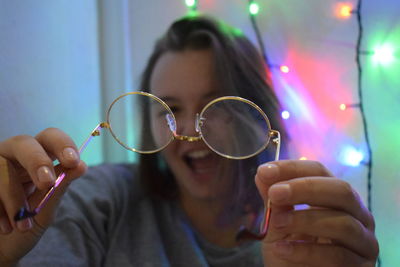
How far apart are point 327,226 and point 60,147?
0.41 metres

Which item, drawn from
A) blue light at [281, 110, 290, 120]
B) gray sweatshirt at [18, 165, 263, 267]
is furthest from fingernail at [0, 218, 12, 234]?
blue light at [281, 110, 290, 120]

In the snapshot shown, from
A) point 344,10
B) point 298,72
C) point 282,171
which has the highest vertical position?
point 344,10

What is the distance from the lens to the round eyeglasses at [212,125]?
599mm

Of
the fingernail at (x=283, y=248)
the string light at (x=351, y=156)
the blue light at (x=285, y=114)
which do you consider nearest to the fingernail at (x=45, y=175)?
the fingernail at (x=283, y=248)

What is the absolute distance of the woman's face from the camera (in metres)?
0.69

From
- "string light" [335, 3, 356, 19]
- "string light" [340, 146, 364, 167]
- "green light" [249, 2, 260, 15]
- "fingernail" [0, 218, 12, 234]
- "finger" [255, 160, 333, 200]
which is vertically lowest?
"fingernail" [0, 218, 12, 234]

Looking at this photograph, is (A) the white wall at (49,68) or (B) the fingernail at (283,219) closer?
(B) the fingernail at (283,219)

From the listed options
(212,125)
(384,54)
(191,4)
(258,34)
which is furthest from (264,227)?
(191,4)

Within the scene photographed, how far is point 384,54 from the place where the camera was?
2.16ft

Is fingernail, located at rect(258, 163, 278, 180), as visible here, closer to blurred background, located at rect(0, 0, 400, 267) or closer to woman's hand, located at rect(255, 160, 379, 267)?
woman's hand, located at rect(255, 160, 379, 267)

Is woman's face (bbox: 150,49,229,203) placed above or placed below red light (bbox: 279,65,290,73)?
below

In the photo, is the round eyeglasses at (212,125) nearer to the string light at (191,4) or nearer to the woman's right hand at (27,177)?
the woman's right hand at (27,177)

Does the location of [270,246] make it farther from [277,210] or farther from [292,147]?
[292,147]

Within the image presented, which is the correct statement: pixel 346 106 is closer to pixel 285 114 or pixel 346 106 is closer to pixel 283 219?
pixel 285 114
